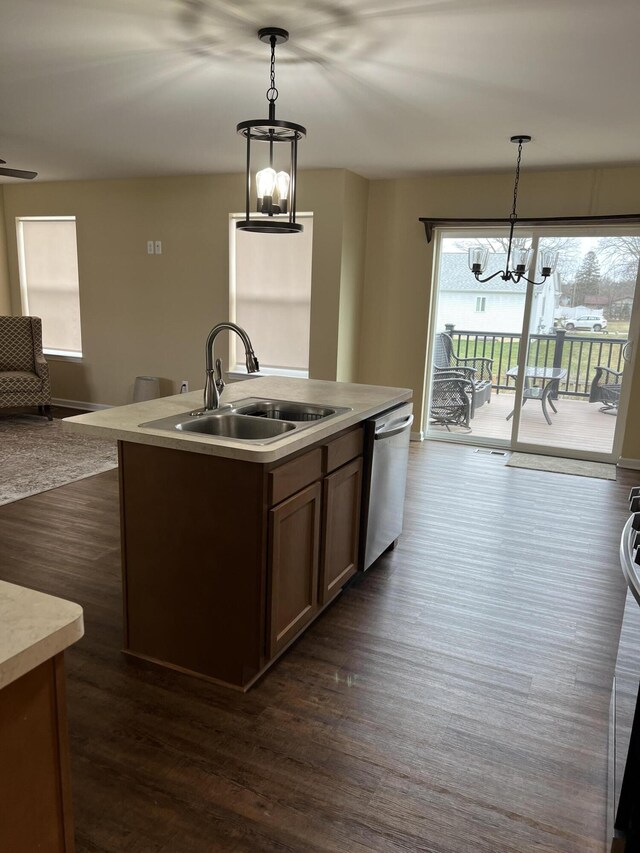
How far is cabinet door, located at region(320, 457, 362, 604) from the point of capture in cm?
257

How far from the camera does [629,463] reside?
5395 millimetres

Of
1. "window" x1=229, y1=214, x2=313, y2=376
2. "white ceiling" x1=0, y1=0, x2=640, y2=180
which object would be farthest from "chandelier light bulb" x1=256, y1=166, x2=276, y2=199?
"window" x1=229, y1=214, x2=313, y2=376

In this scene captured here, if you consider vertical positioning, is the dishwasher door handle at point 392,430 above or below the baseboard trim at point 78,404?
above

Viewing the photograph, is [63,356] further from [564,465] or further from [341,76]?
[564,465]

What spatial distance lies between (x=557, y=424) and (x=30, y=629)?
5.47 m

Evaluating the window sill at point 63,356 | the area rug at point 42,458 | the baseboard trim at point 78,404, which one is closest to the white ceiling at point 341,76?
the area rug at point 42,458

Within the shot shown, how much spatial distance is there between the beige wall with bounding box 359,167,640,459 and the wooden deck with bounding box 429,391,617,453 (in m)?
0.23

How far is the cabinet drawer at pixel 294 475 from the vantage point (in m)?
2.09

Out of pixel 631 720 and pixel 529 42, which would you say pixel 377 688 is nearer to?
pixel 631 720

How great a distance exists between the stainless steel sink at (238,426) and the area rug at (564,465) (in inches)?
131

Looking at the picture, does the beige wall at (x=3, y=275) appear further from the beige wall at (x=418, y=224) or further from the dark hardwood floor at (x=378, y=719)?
the dark hardwood floor at (x=378, y=719)

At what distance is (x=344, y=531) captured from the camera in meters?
2.79

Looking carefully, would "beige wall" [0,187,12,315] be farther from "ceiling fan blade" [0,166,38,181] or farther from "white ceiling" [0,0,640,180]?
"ceiling fan blade" [0,166,38,181]

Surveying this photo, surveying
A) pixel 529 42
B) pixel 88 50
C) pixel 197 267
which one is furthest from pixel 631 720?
pixel 197 267
